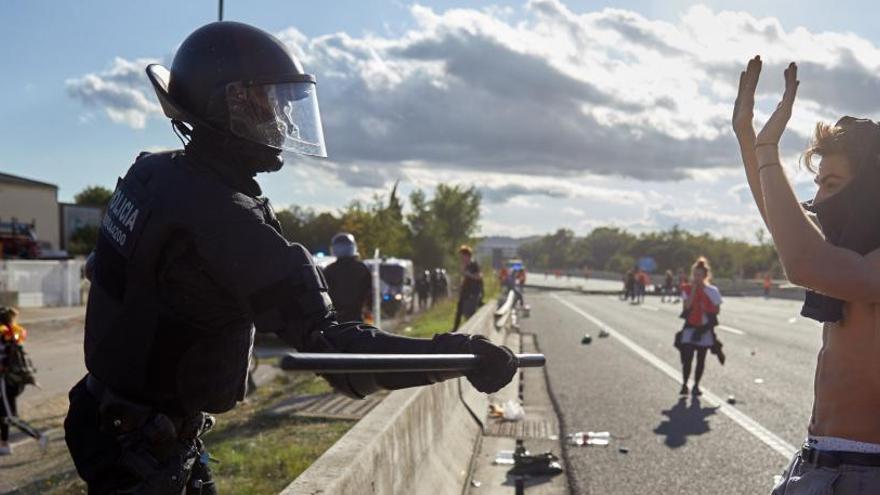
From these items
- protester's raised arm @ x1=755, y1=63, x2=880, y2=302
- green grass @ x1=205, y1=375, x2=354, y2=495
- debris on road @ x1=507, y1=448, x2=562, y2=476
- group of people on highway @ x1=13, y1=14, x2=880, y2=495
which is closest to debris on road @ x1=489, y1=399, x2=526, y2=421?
green grass @ x1=205, y1=375, x2=354, y2=495

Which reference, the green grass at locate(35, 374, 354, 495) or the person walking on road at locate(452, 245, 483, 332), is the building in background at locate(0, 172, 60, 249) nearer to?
the person walking on road at locate(452, 245, 483, 332)

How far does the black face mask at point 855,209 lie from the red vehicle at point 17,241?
152 feet

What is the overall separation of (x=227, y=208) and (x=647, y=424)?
7.74 meters

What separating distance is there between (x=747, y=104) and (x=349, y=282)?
741 centimetres

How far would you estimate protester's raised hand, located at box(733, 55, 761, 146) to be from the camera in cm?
255

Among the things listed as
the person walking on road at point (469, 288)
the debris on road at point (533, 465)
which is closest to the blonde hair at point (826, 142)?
the debris on road at point (533, 465)

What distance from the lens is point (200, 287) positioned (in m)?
2.09

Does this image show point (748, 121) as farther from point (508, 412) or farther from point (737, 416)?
point (737, 416)

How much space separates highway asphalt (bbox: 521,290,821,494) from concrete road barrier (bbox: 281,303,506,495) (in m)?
0.94

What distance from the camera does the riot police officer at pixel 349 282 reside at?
966cm

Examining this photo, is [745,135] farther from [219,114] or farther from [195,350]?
[195,350]

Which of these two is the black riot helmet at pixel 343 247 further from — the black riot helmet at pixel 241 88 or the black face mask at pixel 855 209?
the black face mask at pixel 855 209

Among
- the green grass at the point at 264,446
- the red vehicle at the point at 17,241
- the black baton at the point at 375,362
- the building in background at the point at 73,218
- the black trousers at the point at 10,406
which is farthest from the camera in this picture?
the building in background at the point at 73,218

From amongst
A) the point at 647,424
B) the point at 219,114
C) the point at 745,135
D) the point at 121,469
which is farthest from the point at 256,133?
the point at 647,424
